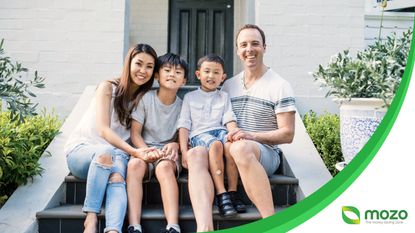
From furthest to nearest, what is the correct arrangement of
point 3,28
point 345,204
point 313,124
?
point 3,28, point 313,124, point 345,204

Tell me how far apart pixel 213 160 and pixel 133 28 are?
13.5 feet

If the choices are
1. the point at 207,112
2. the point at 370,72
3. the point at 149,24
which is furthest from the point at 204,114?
the point at 149,24

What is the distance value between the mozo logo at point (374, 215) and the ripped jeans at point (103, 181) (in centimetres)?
108

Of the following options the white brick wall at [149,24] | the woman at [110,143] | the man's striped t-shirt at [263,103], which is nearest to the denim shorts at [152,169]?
the woman at [110,143]

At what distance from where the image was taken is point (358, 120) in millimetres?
2447

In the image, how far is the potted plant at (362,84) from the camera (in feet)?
7.65

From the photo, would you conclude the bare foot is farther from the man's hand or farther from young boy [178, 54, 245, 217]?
the man's hand

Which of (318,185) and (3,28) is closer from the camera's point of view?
(318,185)

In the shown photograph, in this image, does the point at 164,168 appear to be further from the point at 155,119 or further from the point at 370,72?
the point at 370,72

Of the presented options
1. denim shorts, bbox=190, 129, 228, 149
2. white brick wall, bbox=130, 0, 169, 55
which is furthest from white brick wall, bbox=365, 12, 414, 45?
denim shorts, bbox=190, 129, 228, 149

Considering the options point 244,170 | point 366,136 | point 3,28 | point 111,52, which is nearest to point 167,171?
point 244,170

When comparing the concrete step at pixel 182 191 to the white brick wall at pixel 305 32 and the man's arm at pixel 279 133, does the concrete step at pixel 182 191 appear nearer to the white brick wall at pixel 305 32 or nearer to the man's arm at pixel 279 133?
the man's arm at pixel 279 133

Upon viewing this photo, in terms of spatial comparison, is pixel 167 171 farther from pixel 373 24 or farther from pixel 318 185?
pixel 373 24

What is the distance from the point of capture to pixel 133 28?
611 centimetres
